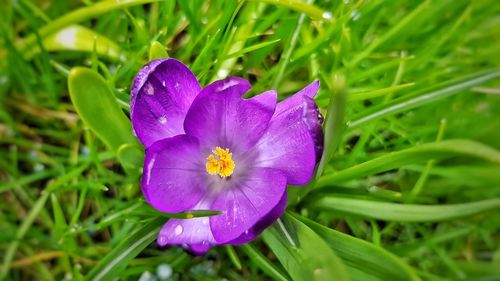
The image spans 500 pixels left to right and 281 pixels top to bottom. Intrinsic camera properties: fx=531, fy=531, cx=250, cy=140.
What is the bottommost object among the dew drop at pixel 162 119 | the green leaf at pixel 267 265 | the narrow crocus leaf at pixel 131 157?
the green leaf at pixel 267 265

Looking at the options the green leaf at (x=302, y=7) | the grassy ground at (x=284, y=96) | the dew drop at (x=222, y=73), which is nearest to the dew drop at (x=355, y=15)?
the grassy ground at (x=284, y=96)

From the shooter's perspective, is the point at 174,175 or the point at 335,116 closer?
→ the point at 335,116

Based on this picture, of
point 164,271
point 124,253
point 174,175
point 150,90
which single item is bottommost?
point 164,271

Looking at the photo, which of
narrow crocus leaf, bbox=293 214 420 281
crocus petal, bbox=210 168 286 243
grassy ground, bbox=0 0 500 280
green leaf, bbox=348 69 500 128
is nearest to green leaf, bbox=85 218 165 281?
grassy ground, bbox=0 0 500 280

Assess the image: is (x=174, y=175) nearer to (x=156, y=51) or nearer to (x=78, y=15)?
(x=156, y=51)

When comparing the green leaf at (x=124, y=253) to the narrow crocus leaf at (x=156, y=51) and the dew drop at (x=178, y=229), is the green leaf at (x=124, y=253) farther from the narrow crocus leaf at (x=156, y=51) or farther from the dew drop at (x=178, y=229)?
the narrow crocus leaf at (x=156, y=51)

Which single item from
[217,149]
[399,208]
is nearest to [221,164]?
[217,149]

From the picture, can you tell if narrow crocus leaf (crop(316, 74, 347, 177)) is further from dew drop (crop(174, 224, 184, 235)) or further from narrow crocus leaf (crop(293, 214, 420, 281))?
dew drop (crop(174, 224, 184, 235))

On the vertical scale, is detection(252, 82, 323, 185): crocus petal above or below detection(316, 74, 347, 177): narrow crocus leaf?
below
